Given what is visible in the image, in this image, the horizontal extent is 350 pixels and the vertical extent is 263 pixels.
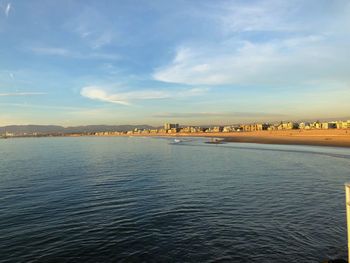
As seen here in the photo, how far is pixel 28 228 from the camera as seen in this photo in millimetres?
15359

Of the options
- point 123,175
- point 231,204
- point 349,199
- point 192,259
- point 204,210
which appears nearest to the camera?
point 349,199

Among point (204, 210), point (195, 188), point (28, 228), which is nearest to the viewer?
point (28, 228)

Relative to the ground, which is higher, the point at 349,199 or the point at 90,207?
the point at 349,199

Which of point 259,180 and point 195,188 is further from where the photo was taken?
point 259,180

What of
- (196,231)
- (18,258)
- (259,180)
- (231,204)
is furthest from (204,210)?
(259,180)

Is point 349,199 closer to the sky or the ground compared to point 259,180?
closer to the sky

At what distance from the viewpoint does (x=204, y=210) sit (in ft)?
59.1

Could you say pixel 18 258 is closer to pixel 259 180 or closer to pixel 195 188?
pixel 195 188

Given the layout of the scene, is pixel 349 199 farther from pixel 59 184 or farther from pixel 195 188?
pixel 59 184

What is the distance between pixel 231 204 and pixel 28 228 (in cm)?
1247

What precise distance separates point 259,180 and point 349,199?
71.3 feet

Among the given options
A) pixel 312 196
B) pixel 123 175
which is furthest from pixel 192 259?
pixel 123 175

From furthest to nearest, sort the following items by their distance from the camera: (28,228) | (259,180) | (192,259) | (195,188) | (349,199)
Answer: (259,180), (195,188), (28,228), (192,259), (349,199)

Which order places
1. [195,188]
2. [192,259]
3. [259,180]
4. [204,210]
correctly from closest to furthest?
[192,259]
[204,210]
[195,188]
[259,180]
